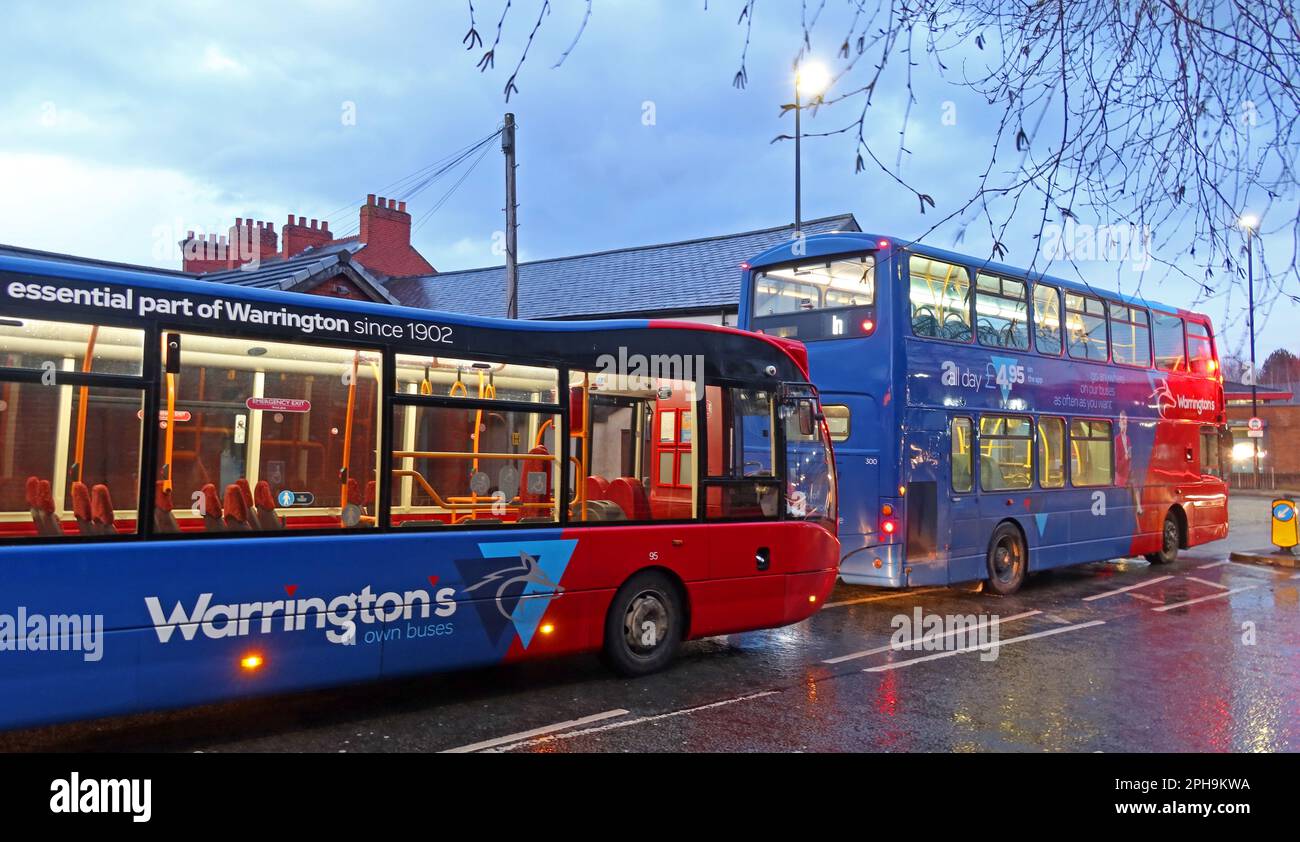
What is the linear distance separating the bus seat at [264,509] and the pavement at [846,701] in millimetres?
1370

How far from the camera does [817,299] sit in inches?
448

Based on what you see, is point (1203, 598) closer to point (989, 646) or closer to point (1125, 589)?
point (1125, 589)

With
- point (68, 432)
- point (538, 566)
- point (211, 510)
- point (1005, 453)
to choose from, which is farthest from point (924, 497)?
point (68, 432)

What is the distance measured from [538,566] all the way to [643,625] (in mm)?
1221

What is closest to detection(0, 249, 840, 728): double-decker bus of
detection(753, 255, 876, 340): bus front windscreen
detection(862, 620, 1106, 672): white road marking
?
detection(862, 620, 1106, 672): white road marking

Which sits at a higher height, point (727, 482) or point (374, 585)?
point (727, 482)

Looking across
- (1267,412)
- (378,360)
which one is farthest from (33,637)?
(1267,412)

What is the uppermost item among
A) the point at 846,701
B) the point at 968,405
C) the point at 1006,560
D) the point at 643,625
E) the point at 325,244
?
the point at 325,244

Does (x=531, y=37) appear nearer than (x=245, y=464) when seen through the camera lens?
Yes

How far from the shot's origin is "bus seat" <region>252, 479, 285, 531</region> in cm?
588

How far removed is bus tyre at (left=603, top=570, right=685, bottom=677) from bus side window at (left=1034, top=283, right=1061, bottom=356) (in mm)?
7665

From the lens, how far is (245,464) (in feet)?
19.1
